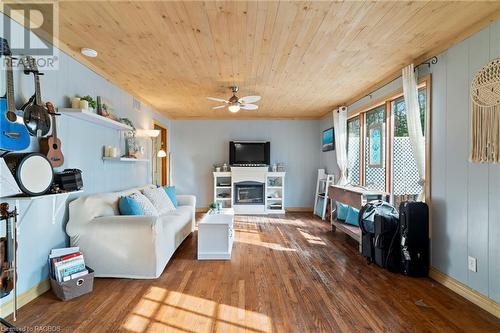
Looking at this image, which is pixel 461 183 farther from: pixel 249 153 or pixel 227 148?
pixel 227 148

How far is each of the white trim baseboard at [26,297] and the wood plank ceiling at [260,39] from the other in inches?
92.5

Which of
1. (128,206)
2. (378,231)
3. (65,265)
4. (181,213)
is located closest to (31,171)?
(65,265)

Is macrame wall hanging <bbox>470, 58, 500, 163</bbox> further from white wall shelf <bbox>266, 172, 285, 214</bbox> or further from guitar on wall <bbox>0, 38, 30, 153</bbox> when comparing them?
white wall shelf <bbox>266, 172, 285, 214</bbox>

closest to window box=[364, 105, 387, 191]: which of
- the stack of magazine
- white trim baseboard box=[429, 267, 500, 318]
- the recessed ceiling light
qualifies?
white trim baseboard box=[429, 267, 500, 318]

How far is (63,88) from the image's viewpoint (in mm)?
2754

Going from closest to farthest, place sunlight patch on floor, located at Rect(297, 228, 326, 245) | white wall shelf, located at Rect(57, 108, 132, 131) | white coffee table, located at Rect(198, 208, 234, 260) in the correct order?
white wall shelf, located at Rect(57, 108, 132, 131), white coffee table, located at Rect(198, 208, 234, 260), sunlight patch on floor, located at Rect(297, 228, 326, 245)

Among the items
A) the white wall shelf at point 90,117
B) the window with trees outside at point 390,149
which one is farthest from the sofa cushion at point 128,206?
the window with trees outside at point 390,149

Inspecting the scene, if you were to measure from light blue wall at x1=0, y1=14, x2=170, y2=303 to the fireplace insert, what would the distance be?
9.43ft

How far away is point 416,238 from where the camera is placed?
114 inches

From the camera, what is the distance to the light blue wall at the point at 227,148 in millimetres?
6875

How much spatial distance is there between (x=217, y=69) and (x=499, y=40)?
274 cm

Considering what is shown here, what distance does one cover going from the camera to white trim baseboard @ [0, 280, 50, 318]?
2.07 m

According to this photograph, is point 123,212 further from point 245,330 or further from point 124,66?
point 245,330

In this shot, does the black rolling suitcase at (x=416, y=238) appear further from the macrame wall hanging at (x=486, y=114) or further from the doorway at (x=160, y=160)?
the doorway at (x=160, y=160)
